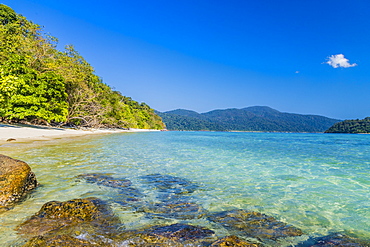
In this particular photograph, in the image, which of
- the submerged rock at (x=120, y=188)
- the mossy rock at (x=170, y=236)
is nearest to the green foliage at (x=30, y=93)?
the submerged rock at (x=120, y=188)

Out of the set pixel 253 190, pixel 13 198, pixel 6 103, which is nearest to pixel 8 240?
pixel 13 198

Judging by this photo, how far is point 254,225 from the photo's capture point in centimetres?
399

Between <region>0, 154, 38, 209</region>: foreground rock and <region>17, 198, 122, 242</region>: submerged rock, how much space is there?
1155 mm

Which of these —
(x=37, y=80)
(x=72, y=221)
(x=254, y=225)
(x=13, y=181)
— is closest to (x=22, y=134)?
(x=37, y=80)

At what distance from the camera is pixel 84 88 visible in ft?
120

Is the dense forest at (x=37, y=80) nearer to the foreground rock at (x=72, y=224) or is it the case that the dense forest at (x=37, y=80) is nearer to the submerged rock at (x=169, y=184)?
the submerged rock at (x=169, y=184)

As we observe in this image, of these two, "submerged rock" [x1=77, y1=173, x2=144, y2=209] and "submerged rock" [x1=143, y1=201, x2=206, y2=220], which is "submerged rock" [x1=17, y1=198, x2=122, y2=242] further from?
"submerged rock" [x1=143, y1=201, x2=206, y2=220]

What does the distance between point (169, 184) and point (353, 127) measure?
140505mm

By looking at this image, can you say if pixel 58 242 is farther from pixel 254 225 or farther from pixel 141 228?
pixel 254 225

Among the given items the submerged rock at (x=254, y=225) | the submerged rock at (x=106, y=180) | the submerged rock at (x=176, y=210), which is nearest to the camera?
the submerged rock at (x=254, y=225)

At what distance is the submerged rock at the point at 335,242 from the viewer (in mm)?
3316

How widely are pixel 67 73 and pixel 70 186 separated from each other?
30113 mm

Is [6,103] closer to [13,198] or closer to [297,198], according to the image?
[13,198]

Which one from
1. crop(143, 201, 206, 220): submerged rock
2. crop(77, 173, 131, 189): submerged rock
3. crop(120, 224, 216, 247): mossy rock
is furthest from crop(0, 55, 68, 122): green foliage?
crop(120, 224, 216, 247): mossy rock
